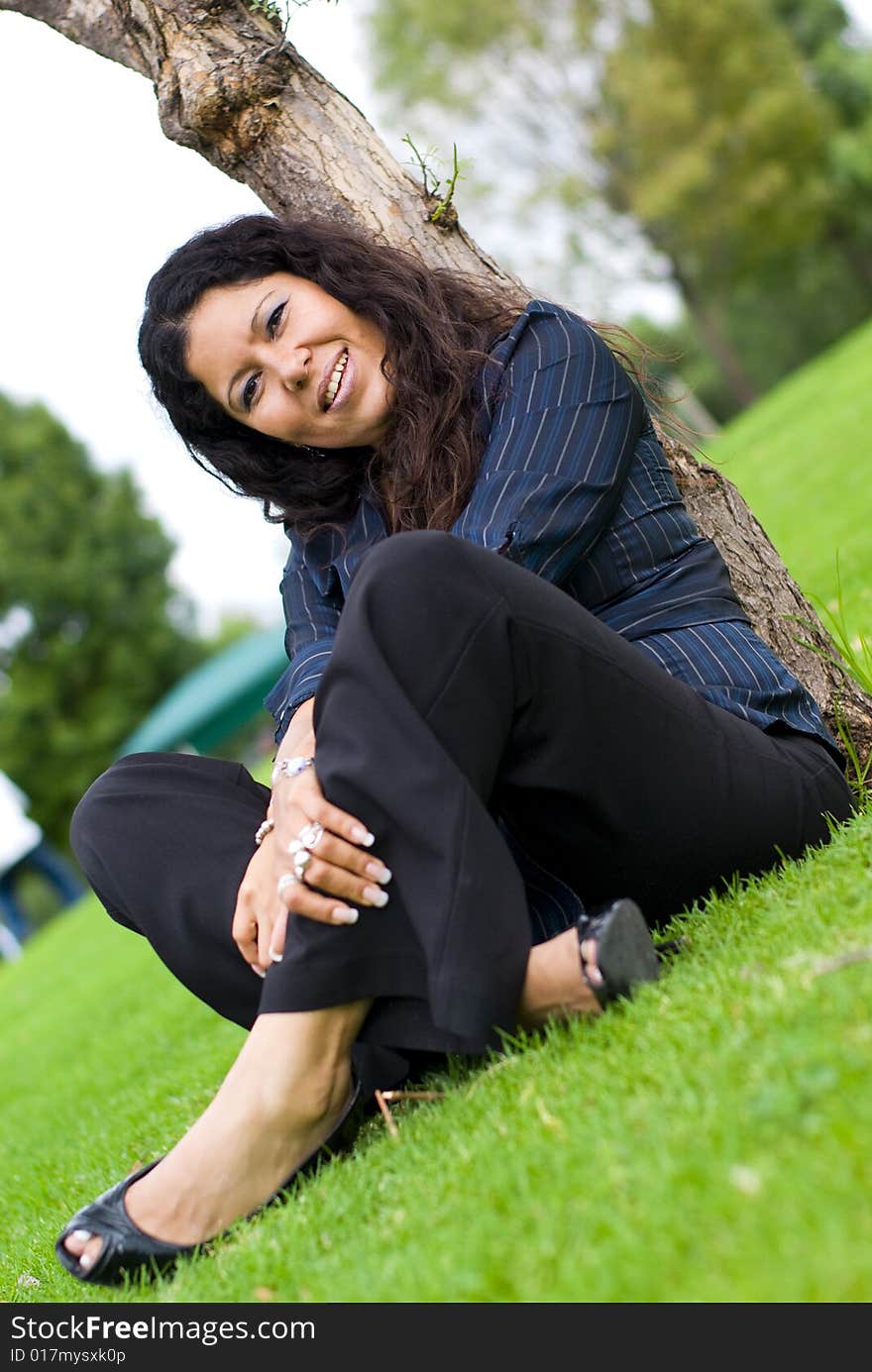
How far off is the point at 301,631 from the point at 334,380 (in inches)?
24.8

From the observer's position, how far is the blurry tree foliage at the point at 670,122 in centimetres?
2820

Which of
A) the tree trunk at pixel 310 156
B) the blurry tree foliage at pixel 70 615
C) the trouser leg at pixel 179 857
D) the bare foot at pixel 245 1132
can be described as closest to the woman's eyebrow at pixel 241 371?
the tree trunk at pixel 310 156

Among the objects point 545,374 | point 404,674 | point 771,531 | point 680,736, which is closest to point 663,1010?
point 680,736

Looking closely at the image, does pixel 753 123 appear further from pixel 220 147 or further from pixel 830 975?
pixel 830 975

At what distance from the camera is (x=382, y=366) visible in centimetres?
323

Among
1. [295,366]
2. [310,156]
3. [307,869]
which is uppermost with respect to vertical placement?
[310,156]

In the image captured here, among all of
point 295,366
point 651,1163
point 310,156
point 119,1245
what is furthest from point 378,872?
point 310,156

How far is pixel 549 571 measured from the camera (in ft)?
9.33

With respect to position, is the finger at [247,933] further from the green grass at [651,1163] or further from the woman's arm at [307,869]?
the green grass at [651,1163]

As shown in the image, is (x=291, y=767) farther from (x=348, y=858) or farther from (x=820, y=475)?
(x=820, y=475)

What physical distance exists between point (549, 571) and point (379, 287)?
0.94 m

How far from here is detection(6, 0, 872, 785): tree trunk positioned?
3.72 metres

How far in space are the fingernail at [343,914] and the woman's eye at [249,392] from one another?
1516mm

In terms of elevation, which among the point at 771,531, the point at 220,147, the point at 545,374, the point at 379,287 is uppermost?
the point at 220,147
